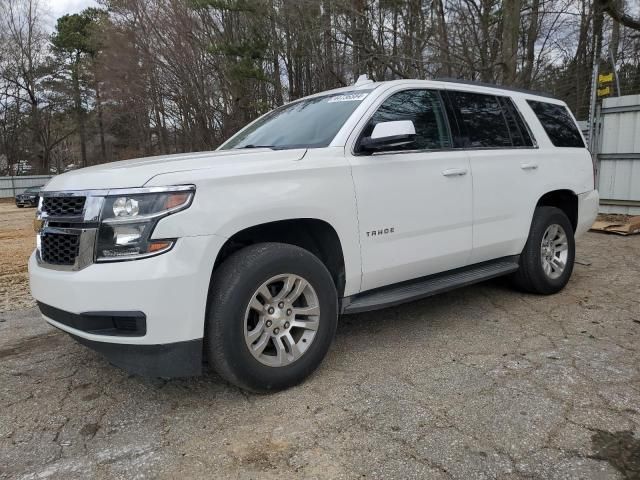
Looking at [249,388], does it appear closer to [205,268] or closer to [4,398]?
[205,268]

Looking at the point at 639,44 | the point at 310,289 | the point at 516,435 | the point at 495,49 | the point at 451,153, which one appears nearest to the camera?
the point at 516,435

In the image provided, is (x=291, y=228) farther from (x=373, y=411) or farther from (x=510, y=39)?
(x=510, y=39)

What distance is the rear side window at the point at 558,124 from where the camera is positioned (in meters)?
4.84

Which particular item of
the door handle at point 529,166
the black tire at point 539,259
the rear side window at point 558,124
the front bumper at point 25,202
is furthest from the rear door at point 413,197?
the front bumper at point 25,202

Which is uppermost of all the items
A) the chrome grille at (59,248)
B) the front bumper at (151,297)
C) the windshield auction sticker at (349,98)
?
the windshield auction sticker at (349,98)

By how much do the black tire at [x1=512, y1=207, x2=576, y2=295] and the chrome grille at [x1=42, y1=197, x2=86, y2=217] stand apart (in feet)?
11.9

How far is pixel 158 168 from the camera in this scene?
2.72m

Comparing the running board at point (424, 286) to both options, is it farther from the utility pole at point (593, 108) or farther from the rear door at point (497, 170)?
the utility pole at point (593, 108)

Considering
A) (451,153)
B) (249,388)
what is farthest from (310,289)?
(451,153)

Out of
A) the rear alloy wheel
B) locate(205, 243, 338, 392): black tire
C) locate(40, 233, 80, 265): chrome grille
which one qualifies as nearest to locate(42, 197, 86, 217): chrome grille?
locate(40, 233, 80, 265): chrome grille

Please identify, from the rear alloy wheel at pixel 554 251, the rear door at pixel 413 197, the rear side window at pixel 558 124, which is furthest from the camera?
the rear side window at pixel 558 124

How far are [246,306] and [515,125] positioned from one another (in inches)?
123

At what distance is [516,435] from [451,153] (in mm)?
2105

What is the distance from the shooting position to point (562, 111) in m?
5.13
